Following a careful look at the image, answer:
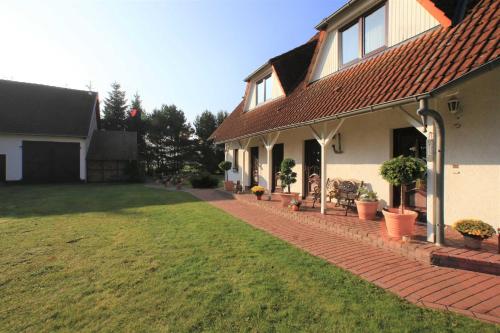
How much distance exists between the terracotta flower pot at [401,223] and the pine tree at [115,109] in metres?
41.0

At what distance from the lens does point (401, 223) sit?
4508 millimetres

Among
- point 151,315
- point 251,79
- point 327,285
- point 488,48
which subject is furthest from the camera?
point 251,79

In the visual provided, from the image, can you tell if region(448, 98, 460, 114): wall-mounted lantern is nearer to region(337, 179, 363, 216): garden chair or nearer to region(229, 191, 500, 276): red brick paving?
region(229, 191, 500, 276): red brick paving

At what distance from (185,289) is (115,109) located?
43.2 m

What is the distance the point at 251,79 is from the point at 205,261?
451 inches

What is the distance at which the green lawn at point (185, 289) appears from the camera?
2.59m

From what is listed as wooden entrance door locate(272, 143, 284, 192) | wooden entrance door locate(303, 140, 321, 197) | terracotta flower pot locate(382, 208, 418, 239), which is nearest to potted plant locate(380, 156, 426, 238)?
terracotta flower pot locate(382, 208, 418, 239)

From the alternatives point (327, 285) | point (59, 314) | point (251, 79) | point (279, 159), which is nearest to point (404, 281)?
point (327, 285)

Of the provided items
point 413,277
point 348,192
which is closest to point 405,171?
point 413,277

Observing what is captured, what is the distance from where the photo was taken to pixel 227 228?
20.6ft

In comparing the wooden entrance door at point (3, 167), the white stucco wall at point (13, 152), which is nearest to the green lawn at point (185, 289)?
the white stucco wall at point (13, 152)

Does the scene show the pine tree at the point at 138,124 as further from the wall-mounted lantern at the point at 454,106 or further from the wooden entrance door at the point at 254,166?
the wall-mounted lantern at the point at 454,106

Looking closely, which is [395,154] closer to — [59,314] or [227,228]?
[227,228]

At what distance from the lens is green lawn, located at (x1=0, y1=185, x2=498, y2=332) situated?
2.59 meters
